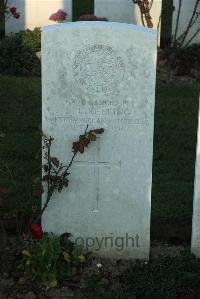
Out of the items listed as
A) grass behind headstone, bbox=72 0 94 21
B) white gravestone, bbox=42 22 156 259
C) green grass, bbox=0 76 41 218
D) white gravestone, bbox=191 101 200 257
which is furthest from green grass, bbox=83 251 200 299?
grass behind headstone, bbox=72 0 94 21

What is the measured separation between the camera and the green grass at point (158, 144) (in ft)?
17.2

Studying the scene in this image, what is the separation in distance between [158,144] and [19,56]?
3.06 meters

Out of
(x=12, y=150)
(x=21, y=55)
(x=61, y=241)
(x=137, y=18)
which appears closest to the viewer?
(x=61, y=241)

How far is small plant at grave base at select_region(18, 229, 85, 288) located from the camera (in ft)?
13.5

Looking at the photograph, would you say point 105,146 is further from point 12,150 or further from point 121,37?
point 12,150

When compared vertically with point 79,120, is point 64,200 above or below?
below

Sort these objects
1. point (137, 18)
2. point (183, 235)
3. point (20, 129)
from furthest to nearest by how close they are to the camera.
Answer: point (137, 18) → point (20, 129) → point (183, 235)

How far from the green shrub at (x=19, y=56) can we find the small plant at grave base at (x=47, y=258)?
4.71 m

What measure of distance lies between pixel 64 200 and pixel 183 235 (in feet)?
3.31

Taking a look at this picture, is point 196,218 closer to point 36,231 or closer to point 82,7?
point 36,231

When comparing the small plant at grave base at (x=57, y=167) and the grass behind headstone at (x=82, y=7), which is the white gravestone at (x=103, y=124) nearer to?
the small plant at grave base at (x=57, y=167)

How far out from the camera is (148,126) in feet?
13.9

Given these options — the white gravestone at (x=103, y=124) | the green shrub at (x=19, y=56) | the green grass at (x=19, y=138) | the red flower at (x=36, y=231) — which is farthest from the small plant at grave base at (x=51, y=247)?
the green shrub at (x=19, y=56)

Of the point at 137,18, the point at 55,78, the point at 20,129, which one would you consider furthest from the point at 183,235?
the point at 137,18
